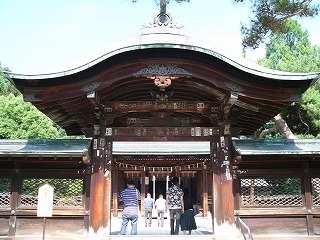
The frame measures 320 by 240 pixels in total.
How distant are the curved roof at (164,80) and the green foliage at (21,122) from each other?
1943 cm

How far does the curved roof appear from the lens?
7.10 m

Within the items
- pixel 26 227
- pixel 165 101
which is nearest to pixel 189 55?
pixel 165 101

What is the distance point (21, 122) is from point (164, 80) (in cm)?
2271

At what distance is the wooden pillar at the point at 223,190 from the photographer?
8.08 meters

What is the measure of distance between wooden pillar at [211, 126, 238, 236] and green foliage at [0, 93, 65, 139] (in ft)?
68.2

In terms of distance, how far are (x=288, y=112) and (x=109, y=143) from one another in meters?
15.0

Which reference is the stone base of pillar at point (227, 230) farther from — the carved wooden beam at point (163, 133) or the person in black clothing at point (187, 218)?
the person in black clothing at point (187, 218)

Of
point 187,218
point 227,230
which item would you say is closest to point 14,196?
point 227,230

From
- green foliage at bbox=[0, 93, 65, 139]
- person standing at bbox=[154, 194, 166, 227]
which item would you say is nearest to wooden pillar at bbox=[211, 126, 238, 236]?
person standing at bbox=[154, 194, 166, 227]

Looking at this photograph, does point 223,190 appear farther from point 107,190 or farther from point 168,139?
point 107,190

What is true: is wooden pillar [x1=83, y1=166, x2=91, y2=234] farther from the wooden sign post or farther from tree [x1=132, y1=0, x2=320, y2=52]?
tree [x1=132, y1=0, x2=320, y2=52]

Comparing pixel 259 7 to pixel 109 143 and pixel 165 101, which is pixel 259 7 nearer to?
pixel 165 101

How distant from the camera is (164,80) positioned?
7223mm

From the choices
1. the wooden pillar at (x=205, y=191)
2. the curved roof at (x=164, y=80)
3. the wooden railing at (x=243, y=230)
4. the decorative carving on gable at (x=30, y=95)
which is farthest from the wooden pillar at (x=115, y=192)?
the wooden railing at (x=243, y=230)
